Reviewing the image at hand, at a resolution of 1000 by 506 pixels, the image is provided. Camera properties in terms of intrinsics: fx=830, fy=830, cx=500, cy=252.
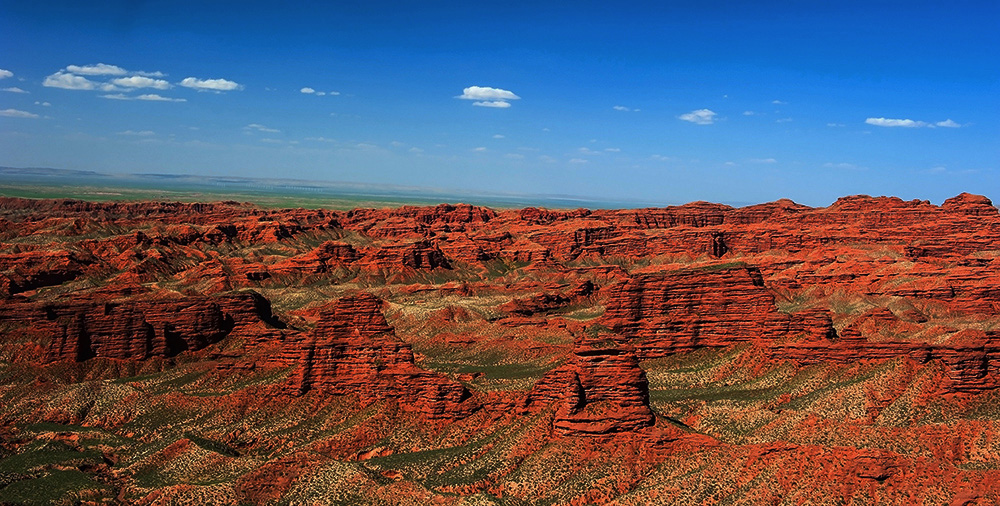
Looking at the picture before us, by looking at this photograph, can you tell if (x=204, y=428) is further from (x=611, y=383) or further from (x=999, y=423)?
(x=999, y=423)

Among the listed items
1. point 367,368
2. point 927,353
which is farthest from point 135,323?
point 927,353

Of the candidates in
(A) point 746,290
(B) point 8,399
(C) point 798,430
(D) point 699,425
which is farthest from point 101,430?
(A) point 746,290

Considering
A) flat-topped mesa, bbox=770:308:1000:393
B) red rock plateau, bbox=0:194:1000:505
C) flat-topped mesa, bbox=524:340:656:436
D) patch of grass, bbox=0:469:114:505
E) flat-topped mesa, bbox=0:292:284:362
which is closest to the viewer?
red rock plateau, bbox=0:194:1000:505

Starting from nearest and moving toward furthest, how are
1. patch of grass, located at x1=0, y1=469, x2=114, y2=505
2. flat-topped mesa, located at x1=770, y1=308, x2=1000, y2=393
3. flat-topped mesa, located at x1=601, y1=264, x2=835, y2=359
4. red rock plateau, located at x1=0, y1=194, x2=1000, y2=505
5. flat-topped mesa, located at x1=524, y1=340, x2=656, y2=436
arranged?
red rock plateau, located at x1=0, y1=194, x2=1000, y2=505 < patch of grass, located at x1=0, y1=469, x2=114, y2=505 < flat-topped mesa, located at x1=524, y1=340, x2=656, y2=436 < flat-topped mesa, located at x1=770, y1=308, x2=1000, y2=393 < flat-topped mesa, located at x1=601, y1=264, x2=835, y2=359

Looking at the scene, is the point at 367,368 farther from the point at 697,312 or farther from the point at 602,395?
the point at 697,312

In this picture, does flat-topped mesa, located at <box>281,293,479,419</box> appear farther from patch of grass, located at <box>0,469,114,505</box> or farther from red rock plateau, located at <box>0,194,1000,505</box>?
patch of grass, located at <box>0,469,114,505</box>

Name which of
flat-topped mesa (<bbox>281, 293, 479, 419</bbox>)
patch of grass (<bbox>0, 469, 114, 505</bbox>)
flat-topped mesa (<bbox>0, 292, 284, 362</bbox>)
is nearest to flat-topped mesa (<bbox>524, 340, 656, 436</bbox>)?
flat-topped mesa (<bbox>281, 293, 479, 419</bbox>)
